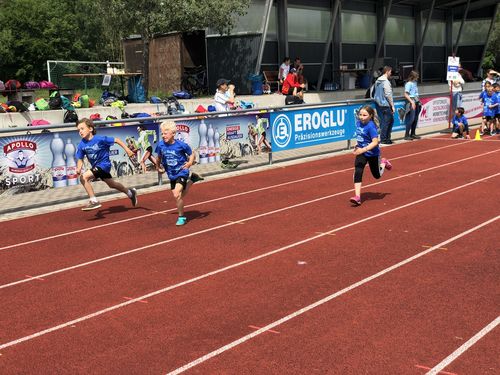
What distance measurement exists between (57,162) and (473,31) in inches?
1560

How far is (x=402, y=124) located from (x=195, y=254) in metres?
13.9

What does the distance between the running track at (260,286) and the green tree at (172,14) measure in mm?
17817

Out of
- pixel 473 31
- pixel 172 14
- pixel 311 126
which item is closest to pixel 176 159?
pixel 311 126

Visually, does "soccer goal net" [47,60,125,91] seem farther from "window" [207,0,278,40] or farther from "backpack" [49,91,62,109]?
"backpack" [49,91,62,109]

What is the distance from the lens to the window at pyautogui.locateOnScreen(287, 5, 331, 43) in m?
31.3

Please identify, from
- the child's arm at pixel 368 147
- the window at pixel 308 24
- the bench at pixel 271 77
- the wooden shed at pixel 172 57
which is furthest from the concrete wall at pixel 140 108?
the child's arm at pixel 368 147

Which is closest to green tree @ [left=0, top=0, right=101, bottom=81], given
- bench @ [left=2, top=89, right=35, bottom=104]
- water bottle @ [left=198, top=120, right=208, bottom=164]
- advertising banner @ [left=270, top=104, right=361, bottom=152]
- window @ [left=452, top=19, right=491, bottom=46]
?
window @ [left=452, top=19, right=491, bottom=46]

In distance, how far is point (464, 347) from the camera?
4.79 meters

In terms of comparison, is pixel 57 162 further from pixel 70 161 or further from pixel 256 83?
pixel 256 83

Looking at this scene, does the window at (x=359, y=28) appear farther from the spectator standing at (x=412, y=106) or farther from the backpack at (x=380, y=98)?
the backpack at (x=380, y=98)

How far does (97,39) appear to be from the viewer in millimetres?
75625

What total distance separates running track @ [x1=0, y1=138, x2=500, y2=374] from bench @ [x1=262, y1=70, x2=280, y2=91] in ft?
61.9

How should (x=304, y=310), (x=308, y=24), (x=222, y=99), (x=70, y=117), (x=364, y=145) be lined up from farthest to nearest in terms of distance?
(x=308, y=24)
(x=70, y=117)
(x=222, y=99)
(x=364, y=145)
(x=304, y=310)

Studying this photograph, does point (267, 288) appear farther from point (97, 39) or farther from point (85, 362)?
point (97, 39)
